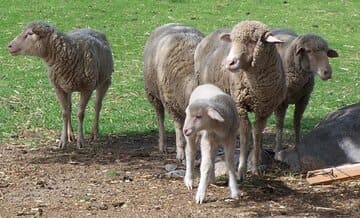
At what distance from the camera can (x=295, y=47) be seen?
868cm

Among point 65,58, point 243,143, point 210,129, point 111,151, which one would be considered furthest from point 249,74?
point 65,58

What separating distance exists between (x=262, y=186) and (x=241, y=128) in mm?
633

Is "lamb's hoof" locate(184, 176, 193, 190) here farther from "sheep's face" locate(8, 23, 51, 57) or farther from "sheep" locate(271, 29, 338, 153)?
"sheep's face" locate(8, 23, 51, 57)

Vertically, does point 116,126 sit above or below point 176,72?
below

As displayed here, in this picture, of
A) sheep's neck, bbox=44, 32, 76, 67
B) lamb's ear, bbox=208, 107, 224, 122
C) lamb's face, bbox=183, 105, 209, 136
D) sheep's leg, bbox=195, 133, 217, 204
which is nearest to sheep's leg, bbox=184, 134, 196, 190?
sheep's leg, bbox=195, 133, 217, 204

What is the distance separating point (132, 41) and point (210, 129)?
1152cm

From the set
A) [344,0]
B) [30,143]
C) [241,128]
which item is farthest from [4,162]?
[344,0]

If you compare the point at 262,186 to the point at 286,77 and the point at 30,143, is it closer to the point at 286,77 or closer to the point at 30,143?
the point at 286,77

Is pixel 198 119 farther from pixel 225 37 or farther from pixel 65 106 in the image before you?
pixel 65 106

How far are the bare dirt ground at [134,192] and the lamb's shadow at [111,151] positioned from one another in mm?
11

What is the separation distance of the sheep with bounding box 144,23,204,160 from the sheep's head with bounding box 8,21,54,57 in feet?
4.38

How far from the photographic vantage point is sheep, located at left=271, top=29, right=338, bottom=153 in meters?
8.44

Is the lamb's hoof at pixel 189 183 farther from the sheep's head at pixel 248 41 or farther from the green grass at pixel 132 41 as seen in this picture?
the green grass at pixel 132 41

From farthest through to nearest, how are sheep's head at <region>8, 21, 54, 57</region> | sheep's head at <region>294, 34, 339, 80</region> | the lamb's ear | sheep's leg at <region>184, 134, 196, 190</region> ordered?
sheep's head at <region>8, 21, 54, 57</region>, sheep's head at <region>294, 34, 339, 80</region>, sheep's leg at <region>184, 134, 196, 190</region>, the lamb's ear
